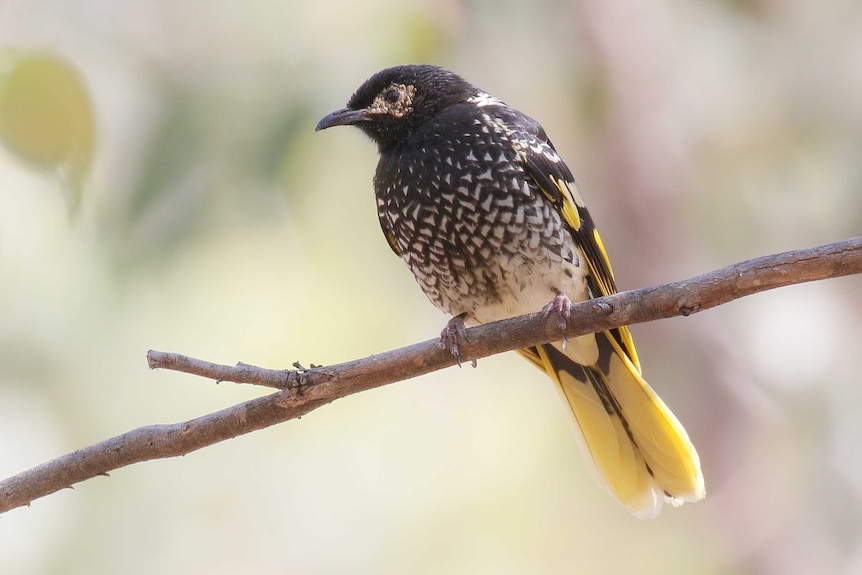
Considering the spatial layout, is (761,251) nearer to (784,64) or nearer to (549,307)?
(784,64)

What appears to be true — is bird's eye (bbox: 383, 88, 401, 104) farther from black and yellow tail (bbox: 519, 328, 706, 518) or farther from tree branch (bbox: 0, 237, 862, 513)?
tree branch (bbox: 0, 237, 862, 513)

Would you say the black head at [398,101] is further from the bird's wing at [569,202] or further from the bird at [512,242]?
the bird's wing at [569,202]

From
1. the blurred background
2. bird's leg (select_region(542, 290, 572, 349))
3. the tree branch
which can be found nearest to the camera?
the tree branch

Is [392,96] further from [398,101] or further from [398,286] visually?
[398,286]

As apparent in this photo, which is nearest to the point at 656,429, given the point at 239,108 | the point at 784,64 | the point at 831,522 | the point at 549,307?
the point at 549,307

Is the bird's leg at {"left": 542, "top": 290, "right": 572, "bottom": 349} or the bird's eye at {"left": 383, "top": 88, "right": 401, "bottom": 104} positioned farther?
the bird's eye at {"left": 383, "top": 88, "right": 401, "bottom": 104}

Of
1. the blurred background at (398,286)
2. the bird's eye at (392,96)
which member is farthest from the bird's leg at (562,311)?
the blurred background at (398,286)

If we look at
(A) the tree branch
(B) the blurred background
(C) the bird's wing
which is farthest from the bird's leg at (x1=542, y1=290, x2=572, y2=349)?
(B) the blurred background
